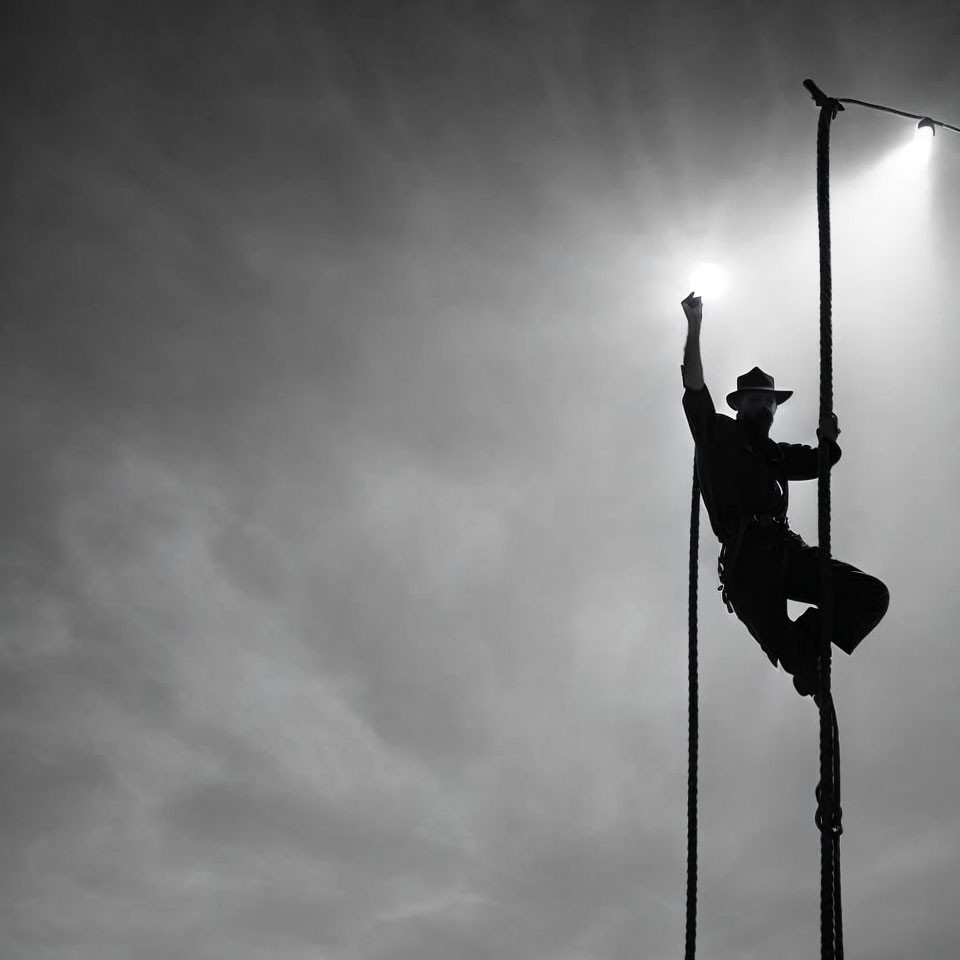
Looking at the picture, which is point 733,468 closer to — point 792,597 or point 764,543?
point 764,543

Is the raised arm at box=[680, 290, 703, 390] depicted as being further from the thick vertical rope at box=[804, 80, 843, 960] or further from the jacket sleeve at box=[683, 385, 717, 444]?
the thick vertical rope at box=[804, 80, 843, 960]

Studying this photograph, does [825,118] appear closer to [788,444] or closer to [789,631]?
[788,444]

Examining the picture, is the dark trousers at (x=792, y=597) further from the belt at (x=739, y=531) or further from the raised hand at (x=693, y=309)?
the raised hand at (x=693, y=309)

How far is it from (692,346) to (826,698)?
2.45m

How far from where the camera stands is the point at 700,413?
22.2 ft

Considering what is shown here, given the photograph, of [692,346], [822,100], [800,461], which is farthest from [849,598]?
[822,100]

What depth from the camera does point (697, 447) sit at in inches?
270

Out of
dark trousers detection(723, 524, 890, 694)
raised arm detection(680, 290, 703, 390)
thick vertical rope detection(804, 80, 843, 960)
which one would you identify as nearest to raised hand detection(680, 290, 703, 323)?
raised arm detection(680, 290, 703, 390)

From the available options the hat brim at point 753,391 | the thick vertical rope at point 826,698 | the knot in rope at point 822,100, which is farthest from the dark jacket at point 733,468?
the knot in rope at point 822,100

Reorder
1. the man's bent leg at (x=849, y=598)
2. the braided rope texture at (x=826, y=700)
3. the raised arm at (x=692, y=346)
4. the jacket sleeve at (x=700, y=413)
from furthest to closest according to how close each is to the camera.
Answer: the jacket sleeve at (x=700, y=413) → the raised arm at (x=692, y=346) → the man's bent leg at (x=849, y=598) → the braided rope texture at (x=826, y=700)

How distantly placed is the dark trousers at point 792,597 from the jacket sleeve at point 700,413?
0.70 m

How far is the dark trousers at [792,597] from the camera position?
6414 millimetres

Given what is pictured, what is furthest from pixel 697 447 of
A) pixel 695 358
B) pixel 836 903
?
pixel 836 903

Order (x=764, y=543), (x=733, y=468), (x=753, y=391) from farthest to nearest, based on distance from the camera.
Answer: (x=753, y=391) < (x=733, y=468) < (x=764, y=543)
